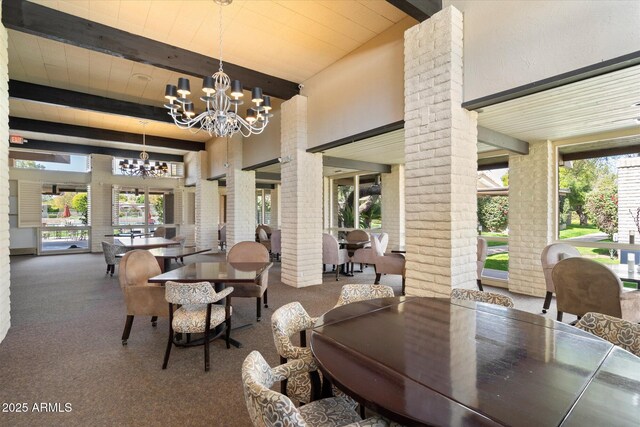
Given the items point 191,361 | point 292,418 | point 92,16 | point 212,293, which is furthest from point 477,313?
point 92,16

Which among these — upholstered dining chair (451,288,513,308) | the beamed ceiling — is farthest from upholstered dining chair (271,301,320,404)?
the beamed ceiling

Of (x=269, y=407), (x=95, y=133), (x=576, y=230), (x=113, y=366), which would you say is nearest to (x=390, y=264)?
(x=576, y=230)

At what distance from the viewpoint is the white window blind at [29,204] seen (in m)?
10.3

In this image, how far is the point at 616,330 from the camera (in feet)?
5.40

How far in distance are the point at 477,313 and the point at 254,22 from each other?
4187 millimetres

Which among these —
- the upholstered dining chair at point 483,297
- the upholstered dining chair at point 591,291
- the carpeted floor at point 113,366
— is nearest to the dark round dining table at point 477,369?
the upholstered dining chair at point 483,297

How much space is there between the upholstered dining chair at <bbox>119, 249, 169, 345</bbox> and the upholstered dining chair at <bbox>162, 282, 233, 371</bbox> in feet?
1.02

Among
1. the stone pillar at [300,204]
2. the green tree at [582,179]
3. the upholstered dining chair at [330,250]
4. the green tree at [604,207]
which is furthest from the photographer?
the upholstered dining chair at [330,250]

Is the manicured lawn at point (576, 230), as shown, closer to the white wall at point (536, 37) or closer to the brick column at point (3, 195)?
the white wall at point (536, 37)

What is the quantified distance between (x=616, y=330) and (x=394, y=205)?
7205 mm

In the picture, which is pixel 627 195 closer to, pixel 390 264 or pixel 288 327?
pixel 390 264

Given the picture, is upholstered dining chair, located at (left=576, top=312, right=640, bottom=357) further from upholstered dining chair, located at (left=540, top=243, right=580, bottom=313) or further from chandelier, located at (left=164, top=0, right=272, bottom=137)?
chandelier, located at (left=164, top=0, right=272, bottom=137)

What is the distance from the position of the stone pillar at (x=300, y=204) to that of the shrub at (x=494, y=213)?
3842 mm

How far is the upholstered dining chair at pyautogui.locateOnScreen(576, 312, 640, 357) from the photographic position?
1567mm
